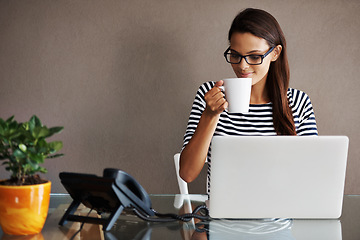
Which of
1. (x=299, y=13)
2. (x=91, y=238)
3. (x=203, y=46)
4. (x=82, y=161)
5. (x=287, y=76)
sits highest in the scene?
(x=299, y=13)

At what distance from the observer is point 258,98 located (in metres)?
1.96

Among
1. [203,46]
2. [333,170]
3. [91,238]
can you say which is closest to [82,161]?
[203,46]

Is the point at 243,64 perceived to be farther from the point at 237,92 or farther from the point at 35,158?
the point at 35,158

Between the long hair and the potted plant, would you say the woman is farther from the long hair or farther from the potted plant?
the potted plant

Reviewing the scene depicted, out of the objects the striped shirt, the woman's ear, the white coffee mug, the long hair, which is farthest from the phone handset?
the woman's ear

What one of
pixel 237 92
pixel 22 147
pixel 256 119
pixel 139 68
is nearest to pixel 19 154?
pixel 22 147

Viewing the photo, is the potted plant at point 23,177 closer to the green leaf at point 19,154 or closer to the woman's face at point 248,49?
the green leaf at point 19,154

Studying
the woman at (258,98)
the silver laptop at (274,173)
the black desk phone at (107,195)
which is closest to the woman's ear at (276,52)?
the woman at (258,98)

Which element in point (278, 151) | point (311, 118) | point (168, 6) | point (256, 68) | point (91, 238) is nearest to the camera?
point (91, 238)

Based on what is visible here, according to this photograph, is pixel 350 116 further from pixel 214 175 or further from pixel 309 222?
pixel 214 175

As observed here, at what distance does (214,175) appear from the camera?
1.12 metres

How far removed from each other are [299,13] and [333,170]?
154 cm

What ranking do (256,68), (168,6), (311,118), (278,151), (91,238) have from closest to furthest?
(91,238), (278,151), (256,68), (311,118), (168,6)

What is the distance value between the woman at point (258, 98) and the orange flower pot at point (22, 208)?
2.34 ft
